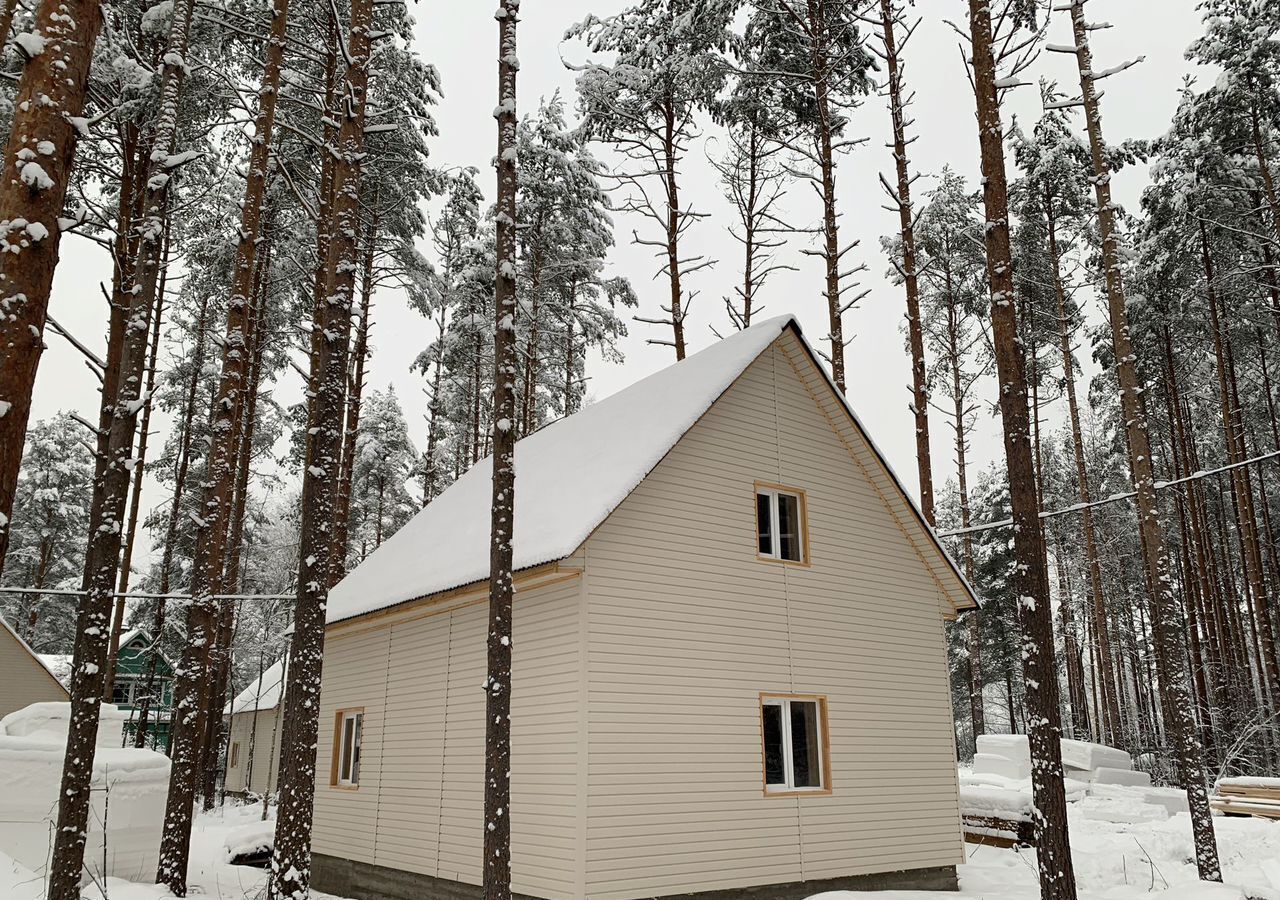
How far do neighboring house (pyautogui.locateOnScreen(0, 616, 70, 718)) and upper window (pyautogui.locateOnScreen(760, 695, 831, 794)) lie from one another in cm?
1977

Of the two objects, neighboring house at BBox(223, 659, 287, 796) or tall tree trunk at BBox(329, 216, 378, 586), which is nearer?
tall tree trunk at BBox(329, 216, 378, 586)

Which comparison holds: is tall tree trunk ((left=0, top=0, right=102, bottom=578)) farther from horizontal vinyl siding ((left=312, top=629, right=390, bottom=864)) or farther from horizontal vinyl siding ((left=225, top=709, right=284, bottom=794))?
horizontal vinyl siding ((left=225, top=709, right=284, bottom=794))

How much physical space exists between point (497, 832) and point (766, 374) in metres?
6.99

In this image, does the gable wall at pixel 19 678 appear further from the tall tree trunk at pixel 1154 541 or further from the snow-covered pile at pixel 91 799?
the tall tree trunk at pixel 1154 541

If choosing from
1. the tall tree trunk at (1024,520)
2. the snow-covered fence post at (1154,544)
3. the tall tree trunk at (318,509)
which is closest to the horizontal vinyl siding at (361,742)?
the tall tree trunk at (318,509)

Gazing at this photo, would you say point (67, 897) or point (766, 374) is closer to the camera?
point (67, 897)

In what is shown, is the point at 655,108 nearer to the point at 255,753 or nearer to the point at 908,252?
the point at 908,252

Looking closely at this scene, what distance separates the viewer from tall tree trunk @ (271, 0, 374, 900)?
853 cm

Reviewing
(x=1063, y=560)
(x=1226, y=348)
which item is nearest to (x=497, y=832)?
(x=1226, y=348)

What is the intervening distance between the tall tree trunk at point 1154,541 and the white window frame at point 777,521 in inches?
171

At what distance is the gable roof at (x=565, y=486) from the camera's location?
9727mm

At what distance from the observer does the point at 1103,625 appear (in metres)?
23.5

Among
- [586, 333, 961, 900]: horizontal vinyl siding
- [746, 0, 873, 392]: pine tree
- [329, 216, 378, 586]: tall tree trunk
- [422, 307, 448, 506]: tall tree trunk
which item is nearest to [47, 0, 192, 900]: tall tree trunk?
[586, 333, 961, 900]: horizontal vinyl siding

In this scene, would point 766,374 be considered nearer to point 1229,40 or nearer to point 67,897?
point 67,897
